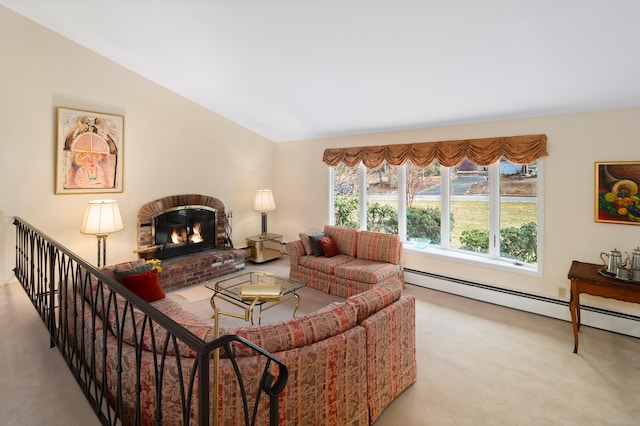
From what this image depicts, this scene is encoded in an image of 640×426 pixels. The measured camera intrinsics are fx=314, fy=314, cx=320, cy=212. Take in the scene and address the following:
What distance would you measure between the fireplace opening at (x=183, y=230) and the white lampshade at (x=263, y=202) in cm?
81

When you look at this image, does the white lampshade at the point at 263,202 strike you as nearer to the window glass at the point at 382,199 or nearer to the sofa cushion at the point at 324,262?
the sofa cushion at the point at 324,262

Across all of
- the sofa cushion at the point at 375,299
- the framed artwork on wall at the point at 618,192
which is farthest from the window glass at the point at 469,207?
the sofa cushion at the point at 375,299

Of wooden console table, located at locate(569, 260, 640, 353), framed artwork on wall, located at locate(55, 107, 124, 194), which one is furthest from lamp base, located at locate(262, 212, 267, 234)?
wooden console table, located at locate(569, 260, 640, 353)

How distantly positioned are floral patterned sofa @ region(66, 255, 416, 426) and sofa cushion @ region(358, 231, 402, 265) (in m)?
2.29

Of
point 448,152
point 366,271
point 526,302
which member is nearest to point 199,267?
point 366,271

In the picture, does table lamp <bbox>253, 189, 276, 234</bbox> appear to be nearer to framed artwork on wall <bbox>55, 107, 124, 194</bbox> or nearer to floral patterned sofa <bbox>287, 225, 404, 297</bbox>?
floral patterned sofa <bbox>287, 225, 404, 297</bbox>

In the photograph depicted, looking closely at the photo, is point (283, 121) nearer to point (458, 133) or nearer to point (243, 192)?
point (243, 192)

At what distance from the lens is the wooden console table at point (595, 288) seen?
2.76 m

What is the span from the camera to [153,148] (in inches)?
193

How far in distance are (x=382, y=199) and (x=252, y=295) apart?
9.93 ft

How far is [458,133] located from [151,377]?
4.41 meters

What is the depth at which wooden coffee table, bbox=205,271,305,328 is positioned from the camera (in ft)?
10.6

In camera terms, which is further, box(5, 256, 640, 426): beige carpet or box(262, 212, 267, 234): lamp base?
box(262, 212, 267, 234): lamp base

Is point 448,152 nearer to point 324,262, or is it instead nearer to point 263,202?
point 324,262
